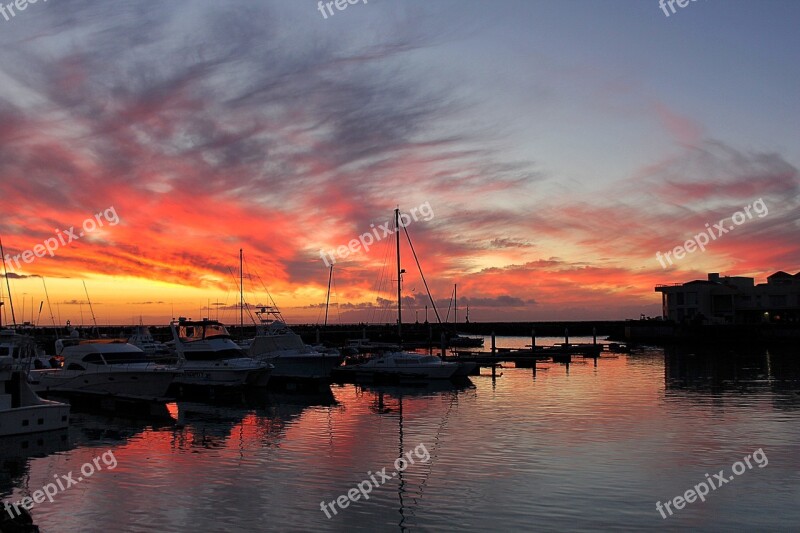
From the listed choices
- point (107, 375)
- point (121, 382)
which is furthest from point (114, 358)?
point (121, 382)

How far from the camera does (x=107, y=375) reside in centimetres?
4159

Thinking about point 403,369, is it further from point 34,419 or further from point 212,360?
point 34,419

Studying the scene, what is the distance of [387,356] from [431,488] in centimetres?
3675

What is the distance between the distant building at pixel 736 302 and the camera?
12600 centimetres

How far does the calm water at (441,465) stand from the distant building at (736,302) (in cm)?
8829

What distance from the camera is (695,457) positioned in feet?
83.5

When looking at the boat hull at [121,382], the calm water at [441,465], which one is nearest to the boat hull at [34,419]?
the calm water at [441,465]

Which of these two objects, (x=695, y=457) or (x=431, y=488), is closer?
(x=431, y=488)

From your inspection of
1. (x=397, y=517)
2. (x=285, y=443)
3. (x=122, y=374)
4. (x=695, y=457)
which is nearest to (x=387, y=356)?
(x=122, y=374)

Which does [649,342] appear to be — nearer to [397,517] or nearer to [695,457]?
[695,457]

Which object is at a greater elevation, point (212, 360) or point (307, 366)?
point (212, 360)

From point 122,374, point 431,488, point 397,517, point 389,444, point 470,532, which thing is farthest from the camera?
point 122,374

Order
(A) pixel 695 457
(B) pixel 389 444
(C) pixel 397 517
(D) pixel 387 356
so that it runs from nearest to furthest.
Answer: (C) pixel 397 517 < (A) pixel 695 457 < (B) pixel 389 444 < (D) pixel 387 356

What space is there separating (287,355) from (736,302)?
101 m
